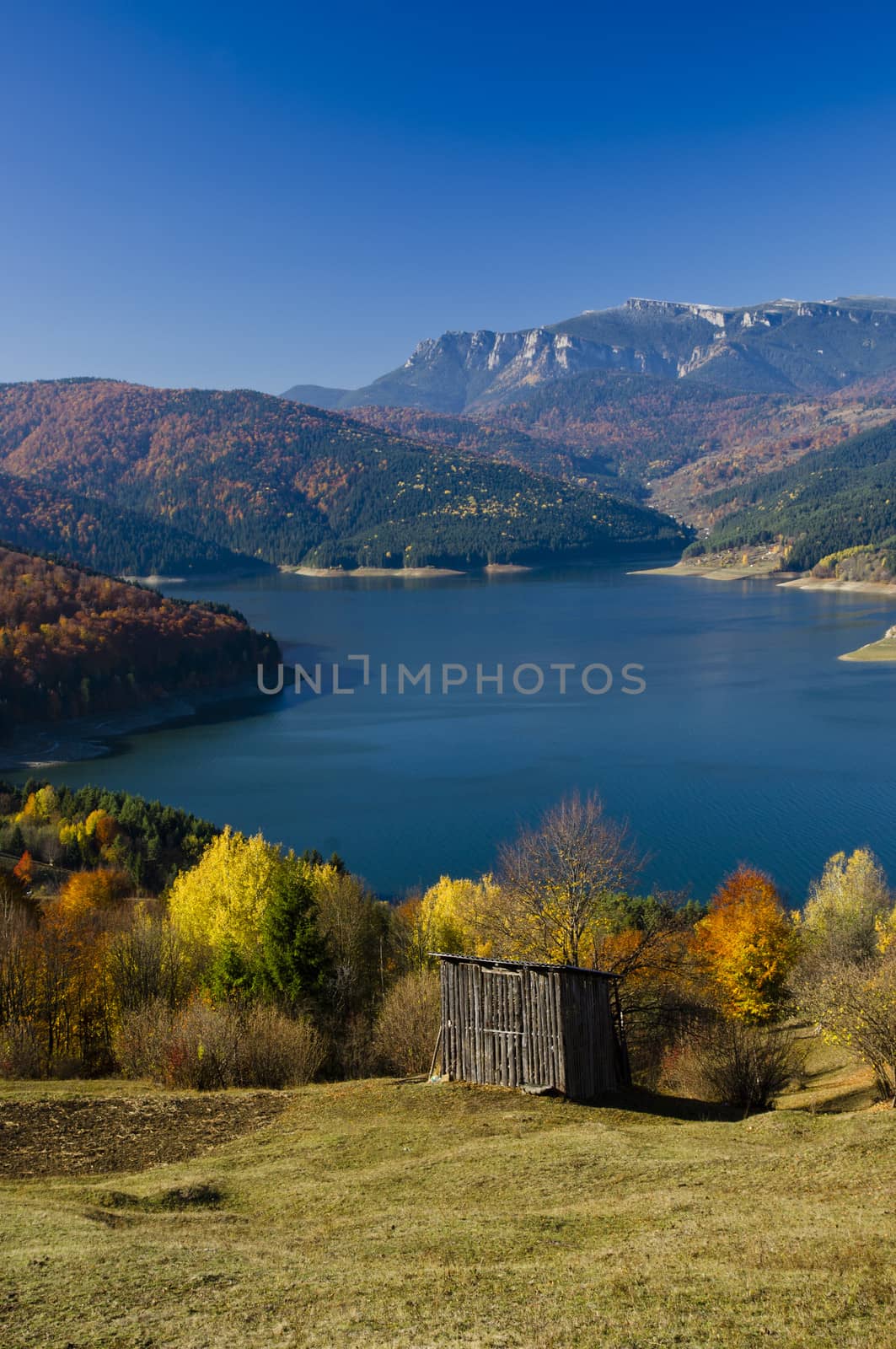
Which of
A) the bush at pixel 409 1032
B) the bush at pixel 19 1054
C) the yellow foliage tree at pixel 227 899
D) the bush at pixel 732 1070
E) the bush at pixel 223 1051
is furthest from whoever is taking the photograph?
the yellow foliage tree at pixel 227 899

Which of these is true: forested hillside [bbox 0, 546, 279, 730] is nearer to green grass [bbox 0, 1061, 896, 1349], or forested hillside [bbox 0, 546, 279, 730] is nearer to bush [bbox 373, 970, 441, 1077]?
bush [bbox 373, 970, 441, 1077]

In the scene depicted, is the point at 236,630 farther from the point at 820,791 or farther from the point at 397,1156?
the point at 397,1156

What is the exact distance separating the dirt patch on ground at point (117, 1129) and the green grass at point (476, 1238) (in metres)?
0.47

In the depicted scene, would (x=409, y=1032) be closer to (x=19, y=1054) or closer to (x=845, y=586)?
(x=19, y=1054)

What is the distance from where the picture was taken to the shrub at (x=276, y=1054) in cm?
1557

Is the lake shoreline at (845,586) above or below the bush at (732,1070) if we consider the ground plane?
above

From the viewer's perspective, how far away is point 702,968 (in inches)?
903

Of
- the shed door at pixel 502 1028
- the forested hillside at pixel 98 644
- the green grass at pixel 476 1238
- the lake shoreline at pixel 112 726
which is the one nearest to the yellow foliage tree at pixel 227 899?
the shed door at pixel 502 1028

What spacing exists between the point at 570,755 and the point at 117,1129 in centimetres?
4462

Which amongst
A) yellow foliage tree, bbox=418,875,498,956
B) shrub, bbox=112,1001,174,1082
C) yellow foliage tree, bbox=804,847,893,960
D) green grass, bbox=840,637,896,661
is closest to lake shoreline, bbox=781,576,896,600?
green grass, bbox=840,637,896,661

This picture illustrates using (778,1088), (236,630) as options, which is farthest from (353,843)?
(236,630)

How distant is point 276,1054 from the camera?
1580 cm

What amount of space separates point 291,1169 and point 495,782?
39558mm

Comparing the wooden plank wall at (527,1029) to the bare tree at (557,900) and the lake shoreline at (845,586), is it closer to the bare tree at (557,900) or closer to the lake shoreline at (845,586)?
the bare tree at (557,900)
